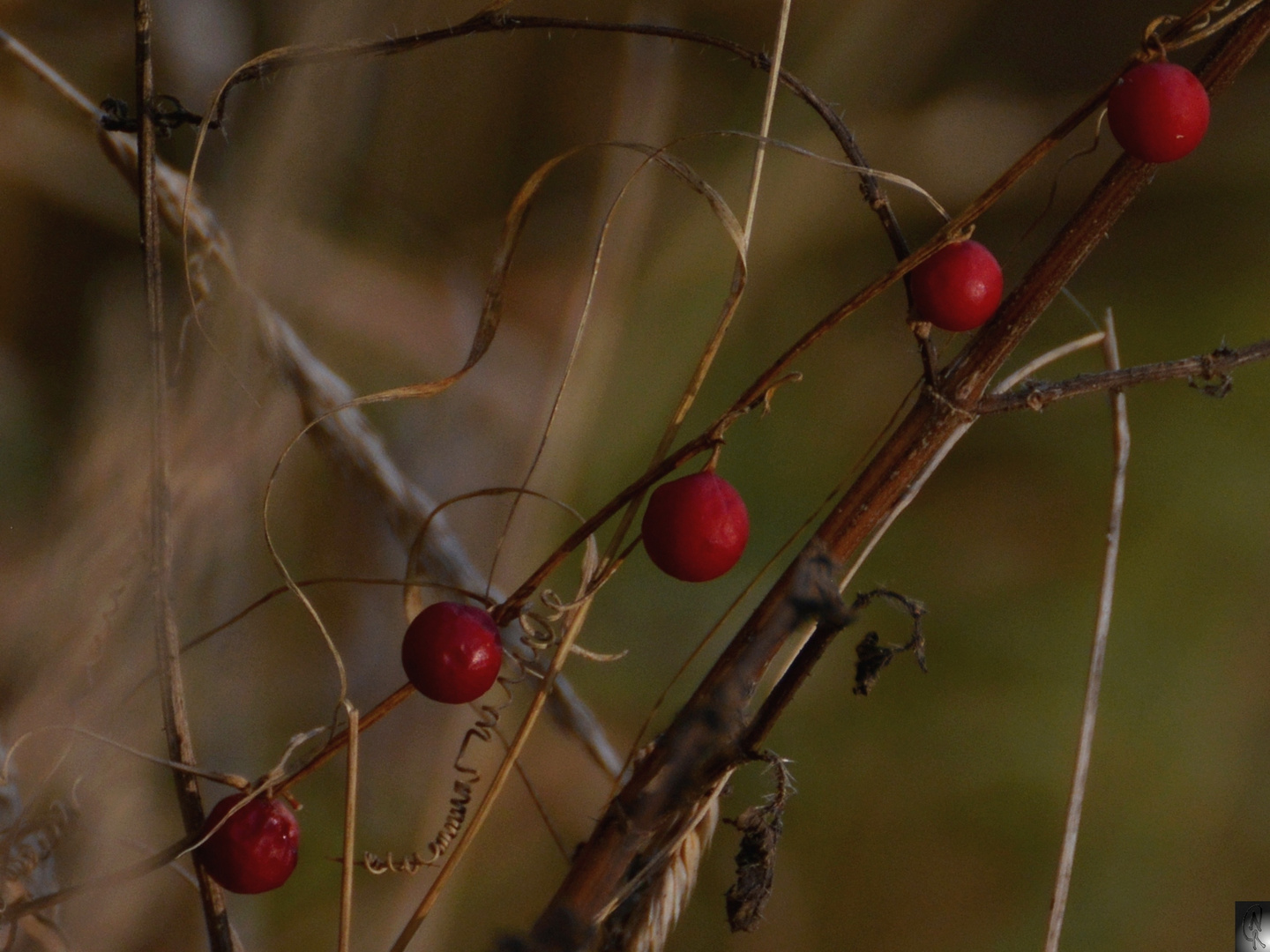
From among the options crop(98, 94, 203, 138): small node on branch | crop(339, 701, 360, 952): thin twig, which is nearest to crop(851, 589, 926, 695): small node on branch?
crop(339, 701, 360, 952): thin twig

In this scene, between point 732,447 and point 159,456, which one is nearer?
A: point 159,456

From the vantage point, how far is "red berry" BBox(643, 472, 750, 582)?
26cm

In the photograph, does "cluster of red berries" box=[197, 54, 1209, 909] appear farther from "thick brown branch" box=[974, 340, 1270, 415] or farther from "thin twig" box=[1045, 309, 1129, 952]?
"thin twig" box=[1045, 309, 1129, 952]

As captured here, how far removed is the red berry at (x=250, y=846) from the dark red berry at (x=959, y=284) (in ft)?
0.85

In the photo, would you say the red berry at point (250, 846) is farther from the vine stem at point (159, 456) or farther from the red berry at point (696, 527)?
the red berry at point (696, 527)

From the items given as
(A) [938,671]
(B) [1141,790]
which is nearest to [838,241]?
(A) [938,671]

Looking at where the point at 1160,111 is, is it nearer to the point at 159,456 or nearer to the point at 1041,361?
the point at 1041,361

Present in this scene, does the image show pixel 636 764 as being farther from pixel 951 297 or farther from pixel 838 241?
pixel 838 241

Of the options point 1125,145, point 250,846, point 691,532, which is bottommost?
point 250,846

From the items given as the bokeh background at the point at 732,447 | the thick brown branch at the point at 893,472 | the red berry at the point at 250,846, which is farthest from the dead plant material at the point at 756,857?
the bokeh background at the point at 732,447

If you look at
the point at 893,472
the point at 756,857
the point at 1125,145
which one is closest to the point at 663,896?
the point at 756,857

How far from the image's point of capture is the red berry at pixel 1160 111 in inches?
10.8

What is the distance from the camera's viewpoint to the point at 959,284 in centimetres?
28

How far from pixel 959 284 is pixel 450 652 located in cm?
19
